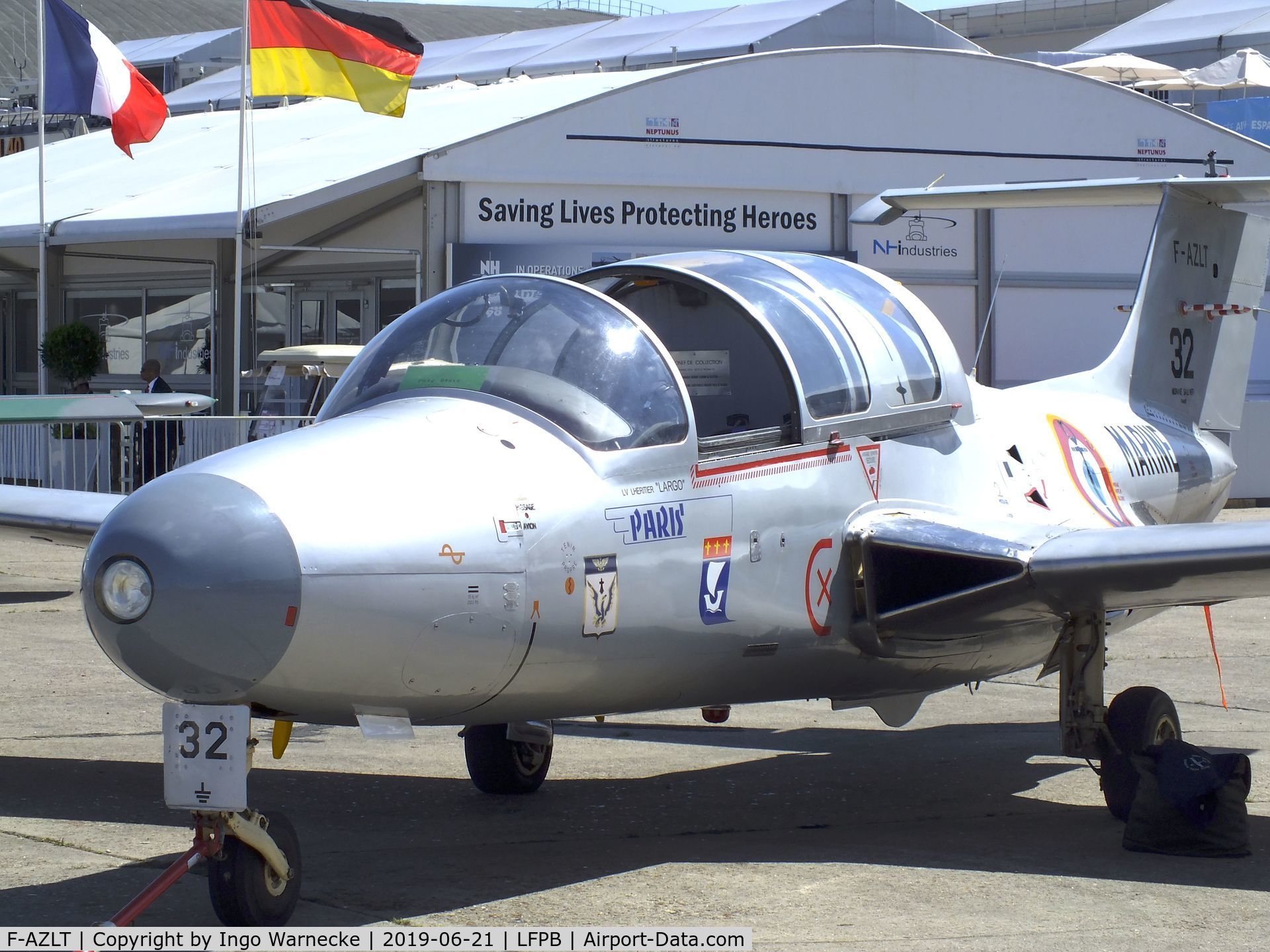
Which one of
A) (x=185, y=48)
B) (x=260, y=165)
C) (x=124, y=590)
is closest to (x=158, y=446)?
(x=260, y=165)

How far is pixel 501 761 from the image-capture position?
7281 mm

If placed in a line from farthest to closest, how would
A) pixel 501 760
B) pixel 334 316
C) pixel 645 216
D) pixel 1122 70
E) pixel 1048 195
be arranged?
pixel 1122 70 < pixel 334 316 < pixel 645 216 < pixel 1048 195 < pixel 501 760

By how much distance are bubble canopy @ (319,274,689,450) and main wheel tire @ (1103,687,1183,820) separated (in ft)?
8.70

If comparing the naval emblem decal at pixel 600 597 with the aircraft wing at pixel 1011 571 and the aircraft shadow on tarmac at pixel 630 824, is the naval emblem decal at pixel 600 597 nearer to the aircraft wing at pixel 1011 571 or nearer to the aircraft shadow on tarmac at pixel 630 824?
the aircraft shadow on tarmac at pixel 630 824

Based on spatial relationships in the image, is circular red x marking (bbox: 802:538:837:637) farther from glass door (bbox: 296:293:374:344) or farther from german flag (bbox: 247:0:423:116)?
glass door (bbox: 296:293:374:344)

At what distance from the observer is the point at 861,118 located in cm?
2247

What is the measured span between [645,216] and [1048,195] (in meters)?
13.0

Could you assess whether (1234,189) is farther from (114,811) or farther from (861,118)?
(861,118)

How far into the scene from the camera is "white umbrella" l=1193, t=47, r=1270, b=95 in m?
34.0

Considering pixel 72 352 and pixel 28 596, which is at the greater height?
pixel 72 352

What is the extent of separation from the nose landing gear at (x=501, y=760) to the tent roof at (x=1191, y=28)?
37.7m

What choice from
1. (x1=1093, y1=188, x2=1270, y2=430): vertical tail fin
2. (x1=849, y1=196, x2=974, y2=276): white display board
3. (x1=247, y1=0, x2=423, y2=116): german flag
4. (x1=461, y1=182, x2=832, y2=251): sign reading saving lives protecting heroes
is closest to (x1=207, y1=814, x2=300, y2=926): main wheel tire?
(x1=1093, y1=188, x2=1270, y2=430): vertical tail fin

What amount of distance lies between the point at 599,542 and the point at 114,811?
280 centimetres

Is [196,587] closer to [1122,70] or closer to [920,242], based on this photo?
[920,242]
